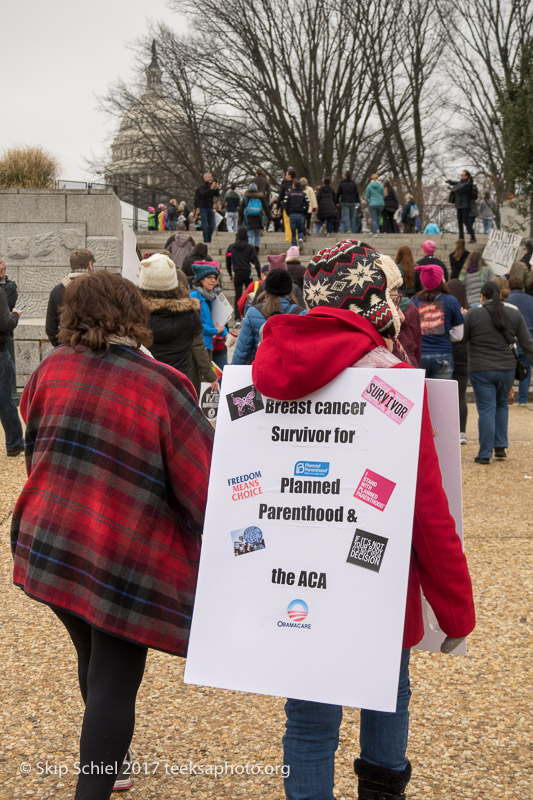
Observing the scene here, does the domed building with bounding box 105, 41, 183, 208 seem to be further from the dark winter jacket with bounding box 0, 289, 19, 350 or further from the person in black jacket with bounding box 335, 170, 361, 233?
the dark winter jacket with bounding box 0, 289, 19, 350

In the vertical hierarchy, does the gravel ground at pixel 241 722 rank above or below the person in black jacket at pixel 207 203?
below

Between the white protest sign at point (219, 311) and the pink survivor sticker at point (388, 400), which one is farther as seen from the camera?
the white protest sign at point (219, 311)

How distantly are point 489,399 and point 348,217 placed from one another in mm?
17164

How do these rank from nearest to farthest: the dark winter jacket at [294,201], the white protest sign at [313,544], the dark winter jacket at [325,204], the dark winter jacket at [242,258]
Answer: the white protest sign at [313,544]
the dark winter jacket at [242,258]
the dark winter jacket at [294,201]
the dark winter jacket at [325,204]

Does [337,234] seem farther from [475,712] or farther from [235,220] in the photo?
[475,712]

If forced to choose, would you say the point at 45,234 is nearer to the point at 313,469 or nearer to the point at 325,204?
the point at 325,204

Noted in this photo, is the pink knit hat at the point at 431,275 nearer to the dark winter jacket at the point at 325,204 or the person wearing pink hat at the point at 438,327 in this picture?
the person wearing pink hat at the point at 438,327

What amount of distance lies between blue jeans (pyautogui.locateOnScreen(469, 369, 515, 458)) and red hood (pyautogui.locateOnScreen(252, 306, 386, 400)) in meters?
6.21

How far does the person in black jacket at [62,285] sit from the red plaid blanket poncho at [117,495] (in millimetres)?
4465

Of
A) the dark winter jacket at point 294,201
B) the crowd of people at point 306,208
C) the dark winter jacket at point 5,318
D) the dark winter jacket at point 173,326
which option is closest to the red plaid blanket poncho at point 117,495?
the dark winter jacket at point 173,326

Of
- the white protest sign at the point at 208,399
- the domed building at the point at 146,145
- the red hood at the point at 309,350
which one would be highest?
the domed building at the point at 146,145

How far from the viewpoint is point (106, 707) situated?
248 centimetres

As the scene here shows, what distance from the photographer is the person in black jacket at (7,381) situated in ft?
25.7

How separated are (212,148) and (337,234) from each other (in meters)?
13.3
